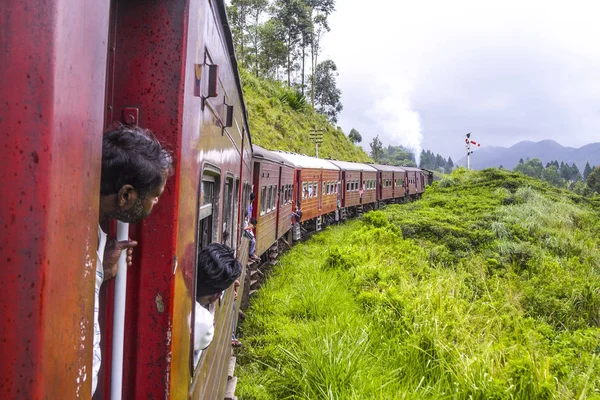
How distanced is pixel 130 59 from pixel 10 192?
0.77 meters

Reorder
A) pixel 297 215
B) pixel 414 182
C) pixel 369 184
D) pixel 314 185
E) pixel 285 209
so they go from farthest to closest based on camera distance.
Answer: pixel 414 182
pixel 369 184
pixel 314 185
pixel 297 215
pixel 285 209

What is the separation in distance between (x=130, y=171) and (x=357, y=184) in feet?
69.0

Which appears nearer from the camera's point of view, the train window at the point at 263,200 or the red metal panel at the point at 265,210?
the red metal panel at the point at 265,210

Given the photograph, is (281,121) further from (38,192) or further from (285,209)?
(38,192)

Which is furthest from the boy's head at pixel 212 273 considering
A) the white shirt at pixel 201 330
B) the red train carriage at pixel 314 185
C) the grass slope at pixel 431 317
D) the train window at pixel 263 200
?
the red train carriage at pixel 314 185

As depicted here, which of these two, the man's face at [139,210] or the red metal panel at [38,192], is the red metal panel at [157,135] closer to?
the man's face at [139,210]

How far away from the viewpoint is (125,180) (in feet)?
4.28

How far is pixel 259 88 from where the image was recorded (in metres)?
31.1

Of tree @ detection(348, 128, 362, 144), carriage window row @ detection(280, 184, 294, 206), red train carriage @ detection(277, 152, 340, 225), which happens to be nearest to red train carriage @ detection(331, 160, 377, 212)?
red train carriage @ detection(277, 152, 340, 225)

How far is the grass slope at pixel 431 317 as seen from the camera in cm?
507

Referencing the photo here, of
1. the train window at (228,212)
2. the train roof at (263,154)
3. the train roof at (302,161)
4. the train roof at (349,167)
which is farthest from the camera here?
the train roof at (349,167)

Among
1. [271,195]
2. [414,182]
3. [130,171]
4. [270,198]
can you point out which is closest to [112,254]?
[130,171]

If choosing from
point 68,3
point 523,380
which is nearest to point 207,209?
point 68,3

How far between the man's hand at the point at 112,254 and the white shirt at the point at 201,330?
2.08 ft
